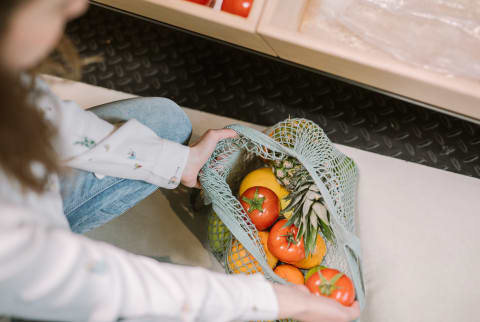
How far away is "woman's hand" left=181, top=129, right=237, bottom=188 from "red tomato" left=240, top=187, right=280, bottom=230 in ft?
0.48

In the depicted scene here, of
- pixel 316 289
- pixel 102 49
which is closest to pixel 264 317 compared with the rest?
pixel 316 289

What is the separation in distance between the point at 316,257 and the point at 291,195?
0.17 metres

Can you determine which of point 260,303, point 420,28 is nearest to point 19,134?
point 260,303

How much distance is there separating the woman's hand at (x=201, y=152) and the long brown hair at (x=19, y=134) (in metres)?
0.34

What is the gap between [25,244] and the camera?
0.47 m

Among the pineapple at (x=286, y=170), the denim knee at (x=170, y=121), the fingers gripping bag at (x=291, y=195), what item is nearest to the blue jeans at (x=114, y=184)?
the denim knee at (x=170, y=121)

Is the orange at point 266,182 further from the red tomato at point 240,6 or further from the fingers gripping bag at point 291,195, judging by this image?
the red tomato at point 240,6

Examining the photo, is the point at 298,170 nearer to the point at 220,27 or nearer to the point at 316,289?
the point at 316,289

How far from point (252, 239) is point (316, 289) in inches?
7.2

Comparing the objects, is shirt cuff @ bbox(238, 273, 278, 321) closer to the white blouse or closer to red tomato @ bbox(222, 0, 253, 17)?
the white blouse

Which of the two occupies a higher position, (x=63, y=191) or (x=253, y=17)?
(x=253, y=17)

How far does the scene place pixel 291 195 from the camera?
953mm

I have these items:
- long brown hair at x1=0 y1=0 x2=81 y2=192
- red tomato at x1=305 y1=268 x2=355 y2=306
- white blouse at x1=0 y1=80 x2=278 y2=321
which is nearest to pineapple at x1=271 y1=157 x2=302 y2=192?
red tomato at x1=305 y1=268 x2=355 y2=306

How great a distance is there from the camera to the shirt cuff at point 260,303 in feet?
2.06
